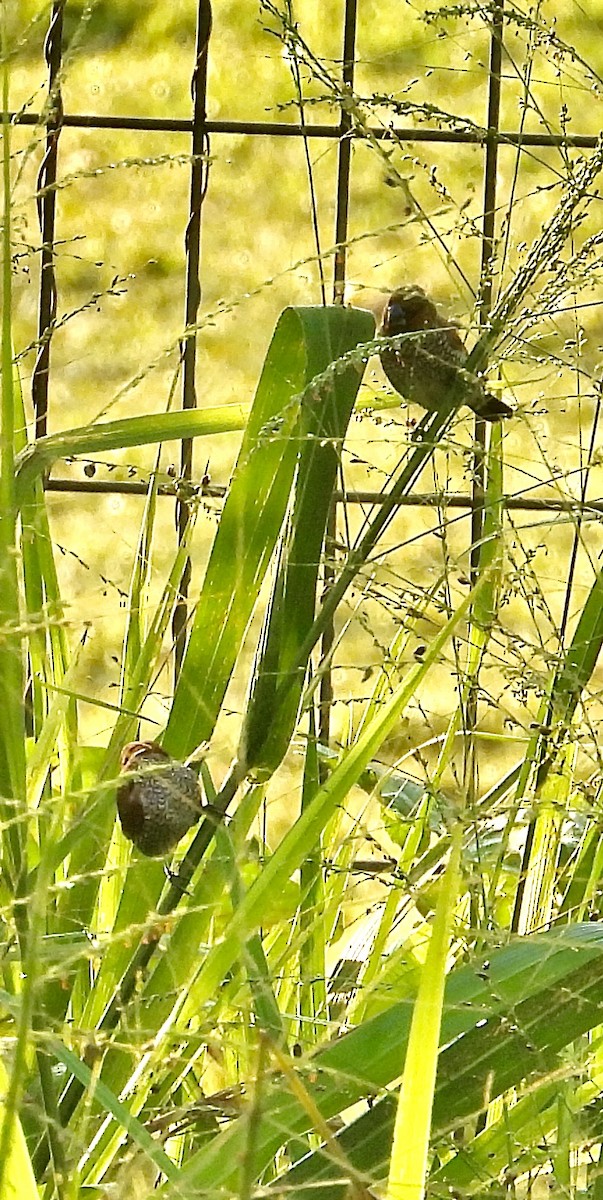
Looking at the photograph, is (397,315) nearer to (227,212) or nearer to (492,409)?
(492,409)

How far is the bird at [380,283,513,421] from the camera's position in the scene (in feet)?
1.48

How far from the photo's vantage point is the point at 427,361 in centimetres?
45

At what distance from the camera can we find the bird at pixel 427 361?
0.45m

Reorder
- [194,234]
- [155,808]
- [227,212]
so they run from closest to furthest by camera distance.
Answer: [155,808]
[194,234]
[227,212]

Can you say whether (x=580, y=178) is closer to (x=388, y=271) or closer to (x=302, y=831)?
(x=302, y=831)

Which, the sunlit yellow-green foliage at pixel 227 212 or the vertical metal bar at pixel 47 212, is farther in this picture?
the sunlit yellow-green foliage at pixel 227 212

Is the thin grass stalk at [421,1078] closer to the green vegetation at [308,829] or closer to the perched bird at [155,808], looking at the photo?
the green vegetation at [308,829]

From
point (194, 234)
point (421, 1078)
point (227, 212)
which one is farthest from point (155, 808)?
point (227, 212)

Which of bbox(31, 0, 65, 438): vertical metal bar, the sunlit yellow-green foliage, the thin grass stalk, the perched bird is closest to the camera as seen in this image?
the thin grass stalk

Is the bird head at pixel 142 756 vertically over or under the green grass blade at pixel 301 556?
under

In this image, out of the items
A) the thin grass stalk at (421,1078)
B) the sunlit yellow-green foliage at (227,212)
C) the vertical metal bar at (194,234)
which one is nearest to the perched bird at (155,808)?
the thin grass stalk at (421,1078)

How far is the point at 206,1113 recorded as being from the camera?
1.42ft

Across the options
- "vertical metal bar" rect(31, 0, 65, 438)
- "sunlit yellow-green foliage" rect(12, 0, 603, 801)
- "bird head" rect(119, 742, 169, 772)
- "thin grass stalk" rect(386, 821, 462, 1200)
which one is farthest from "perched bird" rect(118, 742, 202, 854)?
"sunlit yellow-green foliage" rect(12, 0, 603, 801)

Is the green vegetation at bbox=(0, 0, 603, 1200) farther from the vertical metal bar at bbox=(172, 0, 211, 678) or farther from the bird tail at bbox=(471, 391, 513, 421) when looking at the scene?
the vertical metal bar at bbox=(172, 0, 211, 678)
